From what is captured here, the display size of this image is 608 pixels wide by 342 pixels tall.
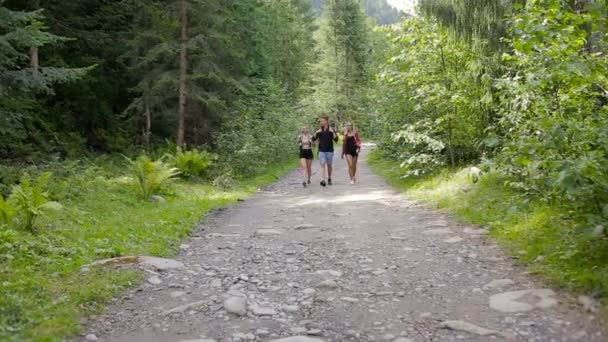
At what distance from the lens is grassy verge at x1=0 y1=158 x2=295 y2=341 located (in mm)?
4660

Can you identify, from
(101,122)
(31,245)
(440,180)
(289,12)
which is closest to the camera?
(31,245)

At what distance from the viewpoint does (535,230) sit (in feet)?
22.9

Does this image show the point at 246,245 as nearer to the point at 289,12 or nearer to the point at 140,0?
the point at 140,0

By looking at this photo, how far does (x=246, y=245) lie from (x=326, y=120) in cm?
759

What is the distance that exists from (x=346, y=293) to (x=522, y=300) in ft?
5.80

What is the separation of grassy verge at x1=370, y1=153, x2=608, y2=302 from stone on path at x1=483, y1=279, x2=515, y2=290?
0.40 metres

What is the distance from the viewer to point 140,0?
18.7m

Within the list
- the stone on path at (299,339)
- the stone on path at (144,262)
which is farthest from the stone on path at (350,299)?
the stone on path at (144,262)

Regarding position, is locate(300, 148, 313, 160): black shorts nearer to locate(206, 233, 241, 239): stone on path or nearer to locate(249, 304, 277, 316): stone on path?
locate(206, 233, 241, 239): stone on path

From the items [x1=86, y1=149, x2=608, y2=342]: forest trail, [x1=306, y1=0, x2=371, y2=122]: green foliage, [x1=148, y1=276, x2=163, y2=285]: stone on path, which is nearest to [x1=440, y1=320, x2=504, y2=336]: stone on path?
[x1=86, y1=149, x2=608, y2=342]: forest trail

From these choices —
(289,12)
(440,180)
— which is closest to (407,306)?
(440,180)

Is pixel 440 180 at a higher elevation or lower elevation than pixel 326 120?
lower

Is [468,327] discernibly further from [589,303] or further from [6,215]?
[6,215]

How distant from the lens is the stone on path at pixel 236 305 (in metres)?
4.95
